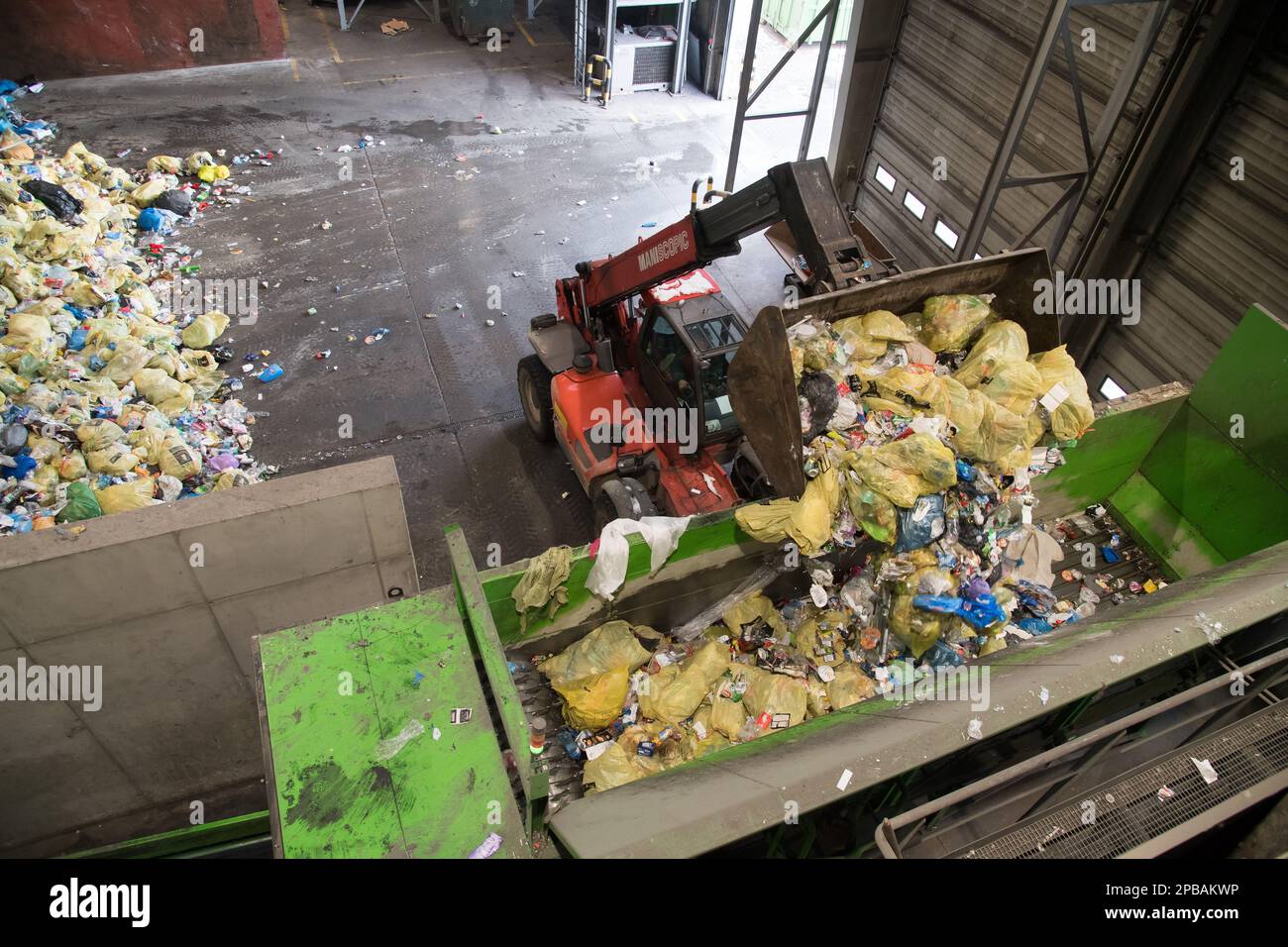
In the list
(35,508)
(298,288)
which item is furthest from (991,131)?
(35,508)

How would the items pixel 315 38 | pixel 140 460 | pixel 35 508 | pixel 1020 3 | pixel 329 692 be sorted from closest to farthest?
1. pixel 329 692
2. pixel 35 508
3. pixel 140 460
4. pixel 1020 3
5. pixel 315 38

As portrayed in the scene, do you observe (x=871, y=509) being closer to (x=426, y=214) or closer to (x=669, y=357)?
(x=669, y=357)

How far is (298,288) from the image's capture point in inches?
355

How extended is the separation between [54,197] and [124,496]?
4521mm

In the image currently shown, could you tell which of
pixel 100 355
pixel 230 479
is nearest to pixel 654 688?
pixel 230 479

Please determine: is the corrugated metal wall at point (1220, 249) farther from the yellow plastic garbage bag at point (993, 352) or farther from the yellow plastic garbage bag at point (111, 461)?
the yellow plastic garbage bag at point (111, 461)

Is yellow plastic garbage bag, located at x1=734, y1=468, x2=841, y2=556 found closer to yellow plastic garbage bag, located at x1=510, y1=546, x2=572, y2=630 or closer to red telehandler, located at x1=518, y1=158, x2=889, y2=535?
red telehandler, located at x1=518, y1=158, x2=889, y2=535

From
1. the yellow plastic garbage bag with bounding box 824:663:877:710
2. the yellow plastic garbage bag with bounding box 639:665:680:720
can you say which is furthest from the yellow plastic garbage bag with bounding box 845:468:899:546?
the yellow plastic garbage bag with bounding box 639:665:680:720

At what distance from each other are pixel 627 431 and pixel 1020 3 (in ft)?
17.5

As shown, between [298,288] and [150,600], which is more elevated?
[150,600]

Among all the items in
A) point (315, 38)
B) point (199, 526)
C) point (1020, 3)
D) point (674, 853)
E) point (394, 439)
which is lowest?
point (394, 439)

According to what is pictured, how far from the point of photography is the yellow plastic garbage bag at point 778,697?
418 centimetres

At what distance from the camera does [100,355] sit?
7176mm

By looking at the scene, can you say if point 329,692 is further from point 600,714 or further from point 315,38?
point 315,38
